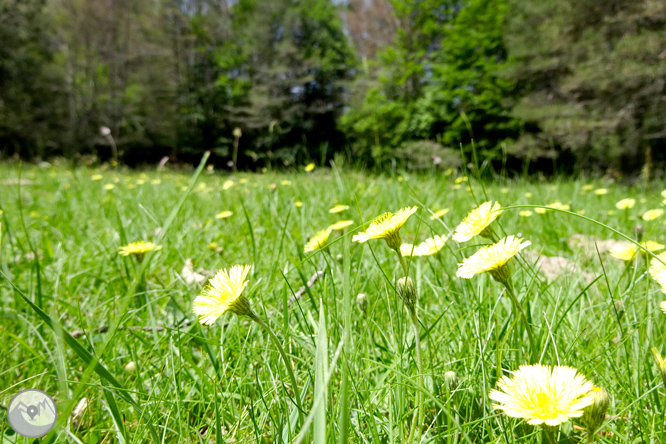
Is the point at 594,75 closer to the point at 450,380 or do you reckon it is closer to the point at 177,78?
the point at 450,380

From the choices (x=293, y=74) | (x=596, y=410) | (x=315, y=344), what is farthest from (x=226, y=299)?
(x=293, y=74)

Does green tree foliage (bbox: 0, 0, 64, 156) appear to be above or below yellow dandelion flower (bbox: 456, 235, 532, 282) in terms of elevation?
above

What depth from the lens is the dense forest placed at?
786 centimetres

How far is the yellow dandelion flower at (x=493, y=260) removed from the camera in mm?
431

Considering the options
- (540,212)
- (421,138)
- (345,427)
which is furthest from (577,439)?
(421,138)

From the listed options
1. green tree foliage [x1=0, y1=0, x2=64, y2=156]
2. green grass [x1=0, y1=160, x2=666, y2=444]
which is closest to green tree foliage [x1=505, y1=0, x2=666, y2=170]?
green grass [x1=0, y1=160, x2=666, y2=444]

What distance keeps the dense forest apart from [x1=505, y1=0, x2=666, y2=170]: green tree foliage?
4 cm

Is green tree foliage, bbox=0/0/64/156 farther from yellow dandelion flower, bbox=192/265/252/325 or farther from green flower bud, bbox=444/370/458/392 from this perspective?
green flower bud, bbox=444/370/458/392

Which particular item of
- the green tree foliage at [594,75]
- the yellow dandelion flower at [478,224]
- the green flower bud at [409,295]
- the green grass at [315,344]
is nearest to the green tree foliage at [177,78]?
the green tree foliage at [594,75]

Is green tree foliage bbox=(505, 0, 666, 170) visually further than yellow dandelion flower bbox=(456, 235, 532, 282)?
Yes

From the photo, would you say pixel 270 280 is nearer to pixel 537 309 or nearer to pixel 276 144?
pixel 537 309

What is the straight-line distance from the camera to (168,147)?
16000 millimetres

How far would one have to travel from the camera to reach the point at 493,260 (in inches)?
17.3

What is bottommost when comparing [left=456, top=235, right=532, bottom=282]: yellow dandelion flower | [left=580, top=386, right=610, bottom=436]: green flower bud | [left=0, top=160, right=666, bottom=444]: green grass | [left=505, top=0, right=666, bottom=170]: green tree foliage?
[left=0, top=160, right=666, bottom=444]: green grass
